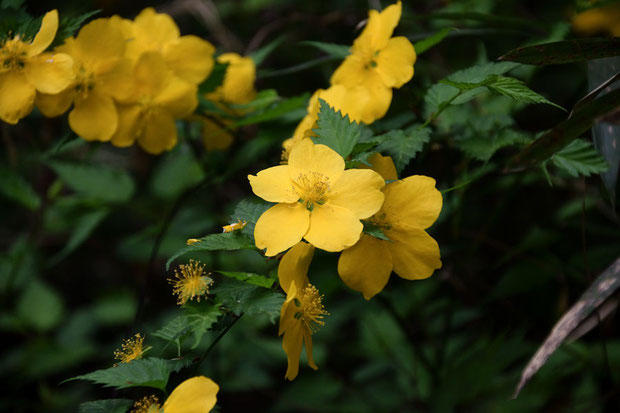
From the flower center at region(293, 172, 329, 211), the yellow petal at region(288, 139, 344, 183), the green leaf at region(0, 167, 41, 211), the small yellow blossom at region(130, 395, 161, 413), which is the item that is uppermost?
the yellow petal at region(288, 139, 344, 183)

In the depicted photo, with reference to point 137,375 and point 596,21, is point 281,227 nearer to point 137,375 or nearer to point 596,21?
point 137,375

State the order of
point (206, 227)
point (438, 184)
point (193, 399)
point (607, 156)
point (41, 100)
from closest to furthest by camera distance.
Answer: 1. point (193, 399)
2. point (607, 156)
3. point (41, 100)
4. point (438, 184)
5. point (206, 227)

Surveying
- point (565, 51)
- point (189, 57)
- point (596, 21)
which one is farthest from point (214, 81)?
point (596, 21)

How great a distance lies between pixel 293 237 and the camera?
2.45ft

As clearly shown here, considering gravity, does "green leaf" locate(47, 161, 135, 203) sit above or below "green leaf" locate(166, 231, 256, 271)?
below

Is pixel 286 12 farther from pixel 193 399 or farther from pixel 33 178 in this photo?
pixel 193 399

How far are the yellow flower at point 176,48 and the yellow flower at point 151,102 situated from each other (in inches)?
1.6

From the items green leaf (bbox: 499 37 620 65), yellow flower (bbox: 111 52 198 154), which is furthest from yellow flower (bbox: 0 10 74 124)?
green leaf (bbox: 499 37 620 65)

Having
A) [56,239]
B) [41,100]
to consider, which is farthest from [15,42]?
[56,239]

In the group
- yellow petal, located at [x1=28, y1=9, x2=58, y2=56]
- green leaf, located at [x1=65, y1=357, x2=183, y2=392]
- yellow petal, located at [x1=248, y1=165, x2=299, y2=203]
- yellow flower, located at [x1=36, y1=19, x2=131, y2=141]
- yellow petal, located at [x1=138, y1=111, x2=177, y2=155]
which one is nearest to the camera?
green leaf, located at [x1=65, y1=357, x2=183, y2=392]

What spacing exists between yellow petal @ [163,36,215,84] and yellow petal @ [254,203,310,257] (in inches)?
23.5

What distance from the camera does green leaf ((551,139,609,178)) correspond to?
0.88m

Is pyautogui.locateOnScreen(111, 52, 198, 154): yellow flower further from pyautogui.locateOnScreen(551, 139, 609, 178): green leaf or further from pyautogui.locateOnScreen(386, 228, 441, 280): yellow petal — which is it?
pyautogui.locateOnScreen(551, 139, 609, 178): green leaf

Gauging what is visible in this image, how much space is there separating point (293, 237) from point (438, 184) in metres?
0.76
